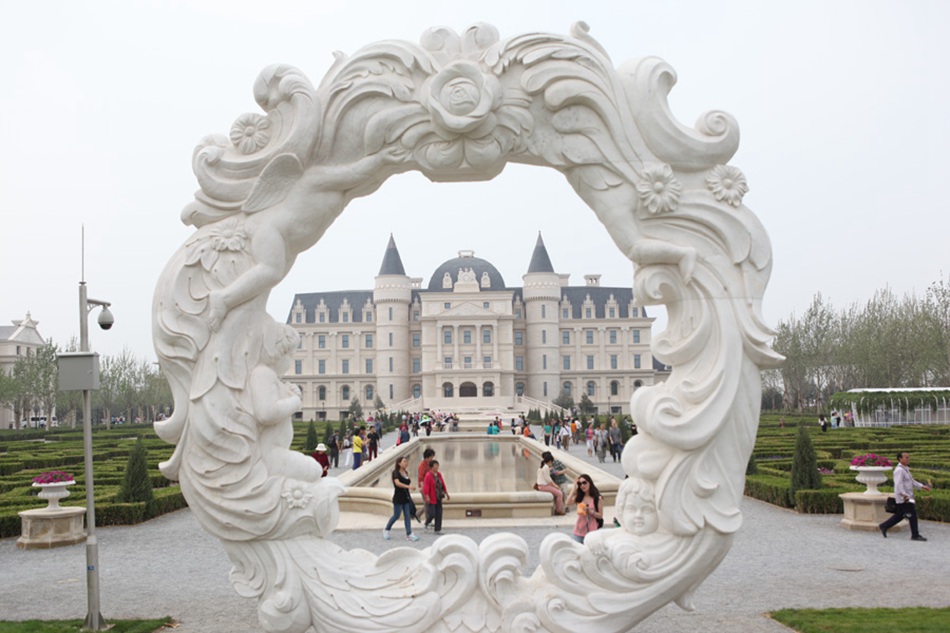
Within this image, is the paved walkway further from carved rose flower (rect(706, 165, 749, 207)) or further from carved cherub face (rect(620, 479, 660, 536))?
carved rose flower (rect(706, 165, 749, 207))

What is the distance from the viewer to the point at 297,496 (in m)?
2.98

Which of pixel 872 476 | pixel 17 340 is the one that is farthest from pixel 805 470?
pixel 17 340

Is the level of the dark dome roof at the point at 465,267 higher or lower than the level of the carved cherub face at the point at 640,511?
higher

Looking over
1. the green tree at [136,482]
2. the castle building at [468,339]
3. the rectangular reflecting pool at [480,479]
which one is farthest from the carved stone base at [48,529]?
the castle building at [468,339]

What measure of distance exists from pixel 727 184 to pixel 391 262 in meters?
65.5

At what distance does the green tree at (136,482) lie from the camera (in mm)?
11156

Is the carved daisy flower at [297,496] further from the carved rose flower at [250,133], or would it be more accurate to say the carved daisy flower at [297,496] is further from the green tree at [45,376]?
the green tree at [45,376]

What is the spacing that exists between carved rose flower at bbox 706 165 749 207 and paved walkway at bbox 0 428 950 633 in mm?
3515

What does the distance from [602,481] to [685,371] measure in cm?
869

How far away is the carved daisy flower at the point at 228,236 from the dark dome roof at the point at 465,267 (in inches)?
2527

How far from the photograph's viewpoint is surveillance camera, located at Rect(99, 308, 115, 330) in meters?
6.73

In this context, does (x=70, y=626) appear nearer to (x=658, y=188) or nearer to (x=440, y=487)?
(x=440, y=487)

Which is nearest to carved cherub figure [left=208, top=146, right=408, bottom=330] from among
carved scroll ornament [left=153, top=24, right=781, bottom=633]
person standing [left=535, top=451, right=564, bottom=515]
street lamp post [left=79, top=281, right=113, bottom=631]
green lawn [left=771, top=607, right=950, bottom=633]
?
carved scroll ornament [left=153, top=24, right=781, bottom=633]

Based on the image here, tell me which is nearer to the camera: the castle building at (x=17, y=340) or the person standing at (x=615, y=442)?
the person standing at (x=615, y=442)
